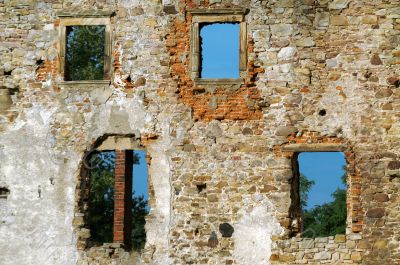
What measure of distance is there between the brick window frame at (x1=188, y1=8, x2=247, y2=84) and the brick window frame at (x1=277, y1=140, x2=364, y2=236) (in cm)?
132

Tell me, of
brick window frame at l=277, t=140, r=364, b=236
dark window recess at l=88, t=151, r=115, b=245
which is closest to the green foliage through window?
dark window recess at l=88, t=151, r=115, b=245

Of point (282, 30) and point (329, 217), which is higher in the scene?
point (282, 30)

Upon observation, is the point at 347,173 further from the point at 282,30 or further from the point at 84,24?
the point at 84,24

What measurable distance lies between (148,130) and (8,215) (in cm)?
254

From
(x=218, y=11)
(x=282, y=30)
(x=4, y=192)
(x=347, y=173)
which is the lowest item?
(x=4, y=192)

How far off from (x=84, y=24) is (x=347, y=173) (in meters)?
4.73

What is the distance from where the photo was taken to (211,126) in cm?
1112

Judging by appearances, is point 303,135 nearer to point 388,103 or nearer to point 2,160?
point 388,103

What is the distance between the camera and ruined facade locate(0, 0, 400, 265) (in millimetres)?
10766

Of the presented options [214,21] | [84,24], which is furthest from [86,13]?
[214,21]

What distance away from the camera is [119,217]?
47.6 feet

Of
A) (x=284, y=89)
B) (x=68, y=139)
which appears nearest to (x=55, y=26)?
(x=68, y=139)

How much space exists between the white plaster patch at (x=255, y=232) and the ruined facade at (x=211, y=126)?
0.6 inches

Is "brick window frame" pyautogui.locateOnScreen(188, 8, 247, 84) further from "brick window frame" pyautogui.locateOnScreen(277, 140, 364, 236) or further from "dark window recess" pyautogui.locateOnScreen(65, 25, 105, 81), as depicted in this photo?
"dark window recess" pyautogui.locateOnScreen(65, 25, 105, 81)
